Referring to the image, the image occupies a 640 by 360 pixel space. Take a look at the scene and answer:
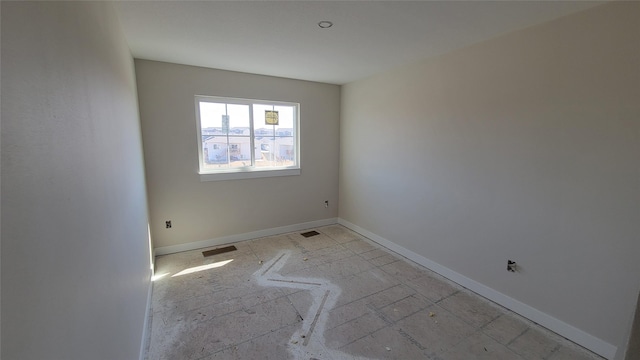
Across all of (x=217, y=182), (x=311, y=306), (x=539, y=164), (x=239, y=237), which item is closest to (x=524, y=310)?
(x=539, y=164)

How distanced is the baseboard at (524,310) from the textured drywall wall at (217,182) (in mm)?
1740

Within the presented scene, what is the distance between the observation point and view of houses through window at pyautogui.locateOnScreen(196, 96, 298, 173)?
11.7ft

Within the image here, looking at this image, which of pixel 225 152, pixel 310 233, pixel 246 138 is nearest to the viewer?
pixel 225 152

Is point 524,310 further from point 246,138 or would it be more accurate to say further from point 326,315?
point 246,138

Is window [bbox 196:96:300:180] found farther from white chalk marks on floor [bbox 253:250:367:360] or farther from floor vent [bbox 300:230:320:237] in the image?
white chalk marks on floor [bbox 253:250:367:360]

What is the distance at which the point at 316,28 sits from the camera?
2152 mm

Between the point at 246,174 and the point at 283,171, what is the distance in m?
0.57

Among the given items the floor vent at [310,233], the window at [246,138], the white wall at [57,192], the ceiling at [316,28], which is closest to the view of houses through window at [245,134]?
the window at [246,138]

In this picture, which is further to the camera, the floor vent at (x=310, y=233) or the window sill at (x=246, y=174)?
the floor vent at (x=310, y=233)

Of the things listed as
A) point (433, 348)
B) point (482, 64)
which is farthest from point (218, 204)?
point (482, 64)

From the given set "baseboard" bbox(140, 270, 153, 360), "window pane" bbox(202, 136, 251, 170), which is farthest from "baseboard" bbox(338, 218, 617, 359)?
"baseboard" bbox(140, 270, 153, 360)

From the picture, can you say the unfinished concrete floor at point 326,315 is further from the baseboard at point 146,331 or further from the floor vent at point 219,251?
the floor vent at point 219,251

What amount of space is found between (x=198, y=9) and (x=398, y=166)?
105 inches

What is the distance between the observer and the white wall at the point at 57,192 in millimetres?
492
